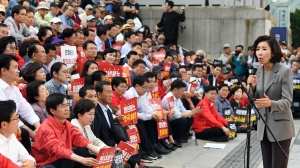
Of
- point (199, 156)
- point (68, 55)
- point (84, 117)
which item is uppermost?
point (68, 55)

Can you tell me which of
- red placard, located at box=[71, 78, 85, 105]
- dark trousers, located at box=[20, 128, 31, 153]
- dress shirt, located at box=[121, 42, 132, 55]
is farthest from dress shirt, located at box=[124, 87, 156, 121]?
dress shirt, located at box=[121, 42, 132, 55]

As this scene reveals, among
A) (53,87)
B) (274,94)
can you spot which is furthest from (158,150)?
(274,94)

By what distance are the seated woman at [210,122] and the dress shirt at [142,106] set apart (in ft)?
7.12

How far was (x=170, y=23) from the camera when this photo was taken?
21.2 m

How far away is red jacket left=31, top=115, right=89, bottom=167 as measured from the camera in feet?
22.0

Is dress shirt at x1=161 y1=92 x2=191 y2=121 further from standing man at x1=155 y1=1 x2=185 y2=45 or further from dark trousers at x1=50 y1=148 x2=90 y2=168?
standing man at x1=155 y1=1 x2=185 y2=45

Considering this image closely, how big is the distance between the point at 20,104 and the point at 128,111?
204 cm

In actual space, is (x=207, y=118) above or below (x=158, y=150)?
above

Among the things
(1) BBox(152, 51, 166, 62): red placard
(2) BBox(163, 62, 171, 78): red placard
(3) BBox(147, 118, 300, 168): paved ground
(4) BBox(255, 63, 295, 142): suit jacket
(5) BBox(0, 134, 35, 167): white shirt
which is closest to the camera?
(5) BBox(0, 134, 35, 167): white shirt

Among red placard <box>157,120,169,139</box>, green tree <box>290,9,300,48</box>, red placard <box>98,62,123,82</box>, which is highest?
red placard <box>98,62,123,82</box>

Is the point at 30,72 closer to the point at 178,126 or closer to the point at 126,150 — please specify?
the point at 126,150

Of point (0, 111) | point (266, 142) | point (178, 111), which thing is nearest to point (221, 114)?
point (178, 111)

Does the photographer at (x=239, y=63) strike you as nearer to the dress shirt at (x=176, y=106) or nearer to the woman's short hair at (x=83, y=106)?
the dress shirt at (x=176, y=106)

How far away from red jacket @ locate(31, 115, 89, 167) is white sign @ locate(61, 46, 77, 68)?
3.47 metres
